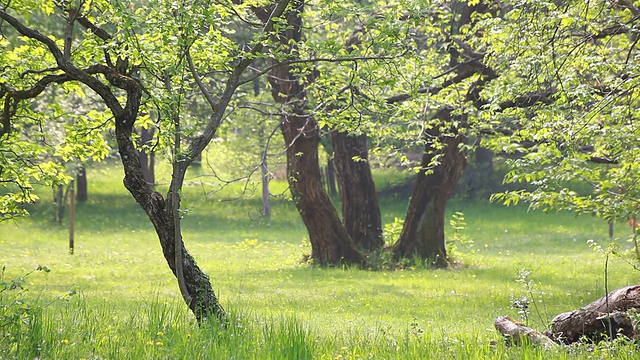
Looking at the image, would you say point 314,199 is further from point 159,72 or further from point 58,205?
point 58,205

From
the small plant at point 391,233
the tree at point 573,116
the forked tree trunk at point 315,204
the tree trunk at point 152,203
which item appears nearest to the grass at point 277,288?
the tree trunk at point 152,203

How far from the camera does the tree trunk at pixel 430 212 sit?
18.4 meters

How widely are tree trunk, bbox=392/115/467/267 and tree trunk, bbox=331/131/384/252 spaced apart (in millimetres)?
772

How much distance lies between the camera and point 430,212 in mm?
18734

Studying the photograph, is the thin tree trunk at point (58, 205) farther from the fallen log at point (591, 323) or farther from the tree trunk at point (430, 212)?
the fallen log at point (591, 323)

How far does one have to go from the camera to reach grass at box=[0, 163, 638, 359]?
588 centimetres

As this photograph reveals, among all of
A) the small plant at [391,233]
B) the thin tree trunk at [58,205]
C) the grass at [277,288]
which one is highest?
the thin tree trunk at [58,205]

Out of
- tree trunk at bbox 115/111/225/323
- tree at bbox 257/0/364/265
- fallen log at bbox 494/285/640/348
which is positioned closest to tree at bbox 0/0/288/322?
tree trunk at bbox 115/111/225/323

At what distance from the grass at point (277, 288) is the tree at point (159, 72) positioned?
68cm

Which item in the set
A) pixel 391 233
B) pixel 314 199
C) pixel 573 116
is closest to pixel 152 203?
pixel 573 116

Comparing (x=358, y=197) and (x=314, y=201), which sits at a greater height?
(x=358, y=197)

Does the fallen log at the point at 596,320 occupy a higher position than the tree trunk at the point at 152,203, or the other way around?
the tree trunk at the point at 152,203

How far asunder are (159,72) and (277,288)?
349 inches

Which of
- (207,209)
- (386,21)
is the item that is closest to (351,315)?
(386,21)
